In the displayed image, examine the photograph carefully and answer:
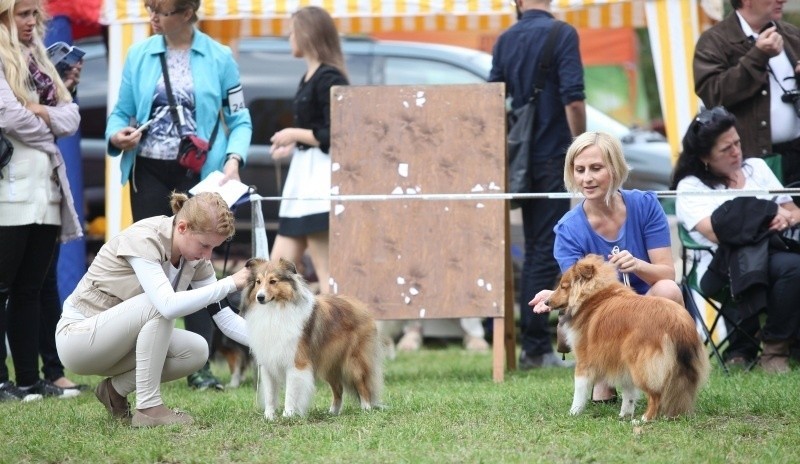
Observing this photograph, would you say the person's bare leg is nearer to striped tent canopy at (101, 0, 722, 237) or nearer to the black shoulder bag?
the black shoulder bag

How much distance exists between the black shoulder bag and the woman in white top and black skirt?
819 millimetres

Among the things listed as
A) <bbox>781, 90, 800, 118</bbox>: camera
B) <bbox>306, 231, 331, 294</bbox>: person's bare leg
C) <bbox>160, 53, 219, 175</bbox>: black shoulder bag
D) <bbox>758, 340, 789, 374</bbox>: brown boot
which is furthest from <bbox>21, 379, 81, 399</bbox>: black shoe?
<bbox>781, 90, 800, 118</bbox>: camera

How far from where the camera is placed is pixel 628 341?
16.2 ft

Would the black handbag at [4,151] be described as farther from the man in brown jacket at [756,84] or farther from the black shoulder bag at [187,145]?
the man in brown jacket at [756,84]

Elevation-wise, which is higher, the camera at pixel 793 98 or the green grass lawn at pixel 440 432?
the camera at pixel 793 98

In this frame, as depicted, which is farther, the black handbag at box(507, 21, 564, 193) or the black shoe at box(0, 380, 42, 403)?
the black handbag at box(507, 21, 564, 193)

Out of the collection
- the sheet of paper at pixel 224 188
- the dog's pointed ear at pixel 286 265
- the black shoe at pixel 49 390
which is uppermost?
the sheet of paper at pixel 224 188

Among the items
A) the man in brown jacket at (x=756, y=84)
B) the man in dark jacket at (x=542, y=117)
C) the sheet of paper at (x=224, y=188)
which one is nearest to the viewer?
the sheet of paper at (x=224, y=188)

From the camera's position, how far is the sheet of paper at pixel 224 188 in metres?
6.08

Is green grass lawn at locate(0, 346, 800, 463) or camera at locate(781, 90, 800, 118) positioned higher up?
camera at locate(781, 90, 800, 118)

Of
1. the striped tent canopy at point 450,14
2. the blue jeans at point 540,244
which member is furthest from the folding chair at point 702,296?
the striped tent canopy at point 450,14

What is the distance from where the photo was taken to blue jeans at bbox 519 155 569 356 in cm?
761

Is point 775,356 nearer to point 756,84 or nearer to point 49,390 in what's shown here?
point 756,84

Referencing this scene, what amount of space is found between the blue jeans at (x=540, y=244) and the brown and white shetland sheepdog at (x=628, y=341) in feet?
7.81
